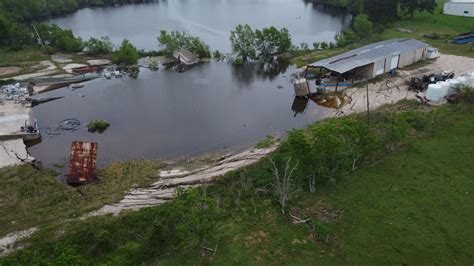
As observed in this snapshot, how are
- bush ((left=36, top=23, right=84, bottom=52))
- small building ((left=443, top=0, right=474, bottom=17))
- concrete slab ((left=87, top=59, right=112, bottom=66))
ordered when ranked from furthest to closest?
small building ((left=443, top=0, right=474, bottom=17))
bush ((left=36, top=23, right=84, bottom=52))
concrete slab ((left=87, top=59, right=112, bottom=66))

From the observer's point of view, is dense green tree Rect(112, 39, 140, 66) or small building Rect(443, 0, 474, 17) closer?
dense green tree Rect(112, 39, 140, 66)

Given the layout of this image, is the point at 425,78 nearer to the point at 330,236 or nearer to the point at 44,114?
the point at 330,236

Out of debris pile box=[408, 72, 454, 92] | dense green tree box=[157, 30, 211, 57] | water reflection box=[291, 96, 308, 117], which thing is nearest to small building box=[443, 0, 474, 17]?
debris pile box=[408, 72, 454, 92]

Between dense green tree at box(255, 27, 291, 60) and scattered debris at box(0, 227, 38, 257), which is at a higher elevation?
dense green tree at box(255, 27, 291, 60)

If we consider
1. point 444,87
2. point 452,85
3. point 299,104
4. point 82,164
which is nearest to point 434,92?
point 444,87

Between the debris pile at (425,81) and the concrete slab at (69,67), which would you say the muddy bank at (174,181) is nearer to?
the debris pile at (425,81)

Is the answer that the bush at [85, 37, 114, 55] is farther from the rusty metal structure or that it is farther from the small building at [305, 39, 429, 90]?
the rusty metal structure

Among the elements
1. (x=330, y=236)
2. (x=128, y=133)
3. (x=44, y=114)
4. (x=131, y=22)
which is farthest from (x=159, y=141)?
(x=131, y=22)


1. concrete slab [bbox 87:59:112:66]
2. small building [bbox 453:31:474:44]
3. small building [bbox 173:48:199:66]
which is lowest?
concrete slab [bbox 87:59:112:66]

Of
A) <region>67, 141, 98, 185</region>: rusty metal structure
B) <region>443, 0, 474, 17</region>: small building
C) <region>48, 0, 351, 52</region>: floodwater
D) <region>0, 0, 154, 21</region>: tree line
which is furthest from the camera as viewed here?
<region>0, 0, 154, 21</region>: tree line
